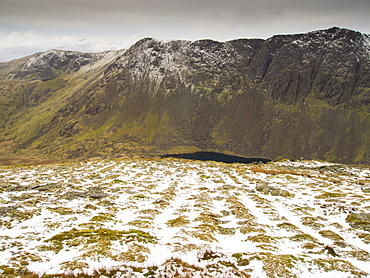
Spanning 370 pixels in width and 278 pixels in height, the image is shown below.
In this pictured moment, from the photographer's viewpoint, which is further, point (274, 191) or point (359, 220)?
point (274, 191)

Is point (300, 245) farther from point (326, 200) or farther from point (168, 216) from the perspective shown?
point (326, 200)

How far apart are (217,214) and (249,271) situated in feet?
54.5

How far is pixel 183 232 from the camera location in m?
23.9

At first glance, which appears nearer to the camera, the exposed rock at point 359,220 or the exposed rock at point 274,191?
the exposed rock at point 359,220

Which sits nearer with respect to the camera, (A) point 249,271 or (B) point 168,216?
(A) point 249,271

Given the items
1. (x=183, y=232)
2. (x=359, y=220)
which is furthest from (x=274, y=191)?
(x=183, y=232)

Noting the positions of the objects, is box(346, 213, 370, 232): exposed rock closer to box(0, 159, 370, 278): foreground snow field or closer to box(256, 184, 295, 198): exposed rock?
box(0, 159, 370, 278): foreground snow field

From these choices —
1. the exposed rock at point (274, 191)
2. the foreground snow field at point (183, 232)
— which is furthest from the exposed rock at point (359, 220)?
the exposed rock at point (274, 191)

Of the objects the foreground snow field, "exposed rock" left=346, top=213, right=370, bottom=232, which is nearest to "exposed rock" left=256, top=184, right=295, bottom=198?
the foreground snow field

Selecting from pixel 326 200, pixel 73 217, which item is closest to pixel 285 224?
pixel 326 200

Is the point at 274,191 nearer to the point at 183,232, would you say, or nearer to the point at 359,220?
the point at 359,220

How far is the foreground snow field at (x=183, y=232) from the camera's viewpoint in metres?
15.9

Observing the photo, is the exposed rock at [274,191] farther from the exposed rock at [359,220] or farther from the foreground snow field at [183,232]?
the exposed rock at [359,220]

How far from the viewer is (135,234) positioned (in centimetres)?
2220
